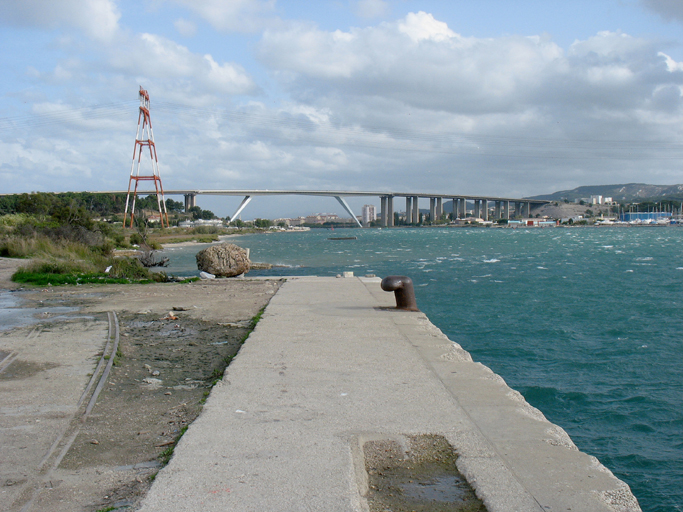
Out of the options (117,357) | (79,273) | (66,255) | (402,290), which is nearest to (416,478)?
(117,357)

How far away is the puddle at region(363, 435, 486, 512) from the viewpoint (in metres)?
3.39

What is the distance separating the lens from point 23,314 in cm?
1075

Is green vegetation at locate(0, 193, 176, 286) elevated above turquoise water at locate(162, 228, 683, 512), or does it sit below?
above

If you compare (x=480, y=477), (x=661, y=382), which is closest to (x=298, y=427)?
(x=480, y=477)

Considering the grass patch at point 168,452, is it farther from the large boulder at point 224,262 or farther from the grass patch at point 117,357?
the large boulder at point 224,262

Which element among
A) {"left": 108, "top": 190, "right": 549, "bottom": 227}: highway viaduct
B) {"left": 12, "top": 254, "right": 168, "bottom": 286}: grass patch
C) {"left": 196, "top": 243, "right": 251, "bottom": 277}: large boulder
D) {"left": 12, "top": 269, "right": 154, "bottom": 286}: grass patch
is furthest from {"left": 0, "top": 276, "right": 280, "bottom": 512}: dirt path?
{"left": 108, "top": 190, "right": 549, "bottom": 227}: highway viaduct

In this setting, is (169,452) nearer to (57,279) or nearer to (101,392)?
(101,392)

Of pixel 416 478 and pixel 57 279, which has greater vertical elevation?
pixel 416 478

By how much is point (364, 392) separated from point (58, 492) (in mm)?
2612

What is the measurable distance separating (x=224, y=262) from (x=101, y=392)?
16.3 meters

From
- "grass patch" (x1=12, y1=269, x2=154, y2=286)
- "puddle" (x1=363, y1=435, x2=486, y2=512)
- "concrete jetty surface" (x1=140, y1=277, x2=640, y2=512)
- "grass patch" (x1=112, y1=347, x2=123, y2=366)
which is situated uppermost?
"concrete jetty surface" (x1=140, y1=277, x2=640, y2=512)

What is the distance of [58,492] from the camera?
11.4ft

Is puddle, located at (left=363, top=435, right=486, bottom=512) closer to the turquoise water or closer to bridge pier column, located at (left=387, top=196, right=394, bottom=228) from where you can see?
the turquoise water

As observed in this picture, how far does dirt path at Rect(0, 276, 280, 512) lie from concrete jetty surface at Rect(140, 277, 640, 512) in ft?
1.19
